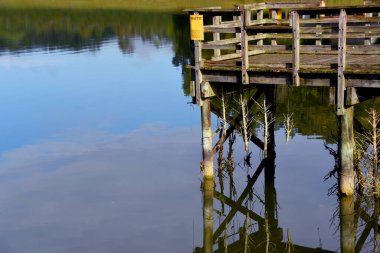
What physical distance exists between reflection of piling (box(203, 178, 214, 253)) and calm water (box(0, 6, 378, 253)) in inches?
5.9

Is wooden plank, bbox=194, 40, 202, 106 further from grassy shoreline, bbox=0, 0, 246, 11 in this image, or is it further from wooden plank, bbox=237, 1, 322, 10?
grassy shoreline, bbox=0, 0, 246, 11

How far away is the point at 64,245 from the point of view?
51.3 ft

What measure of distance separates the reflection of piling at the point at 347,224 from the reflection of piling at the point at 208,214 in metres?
2.91

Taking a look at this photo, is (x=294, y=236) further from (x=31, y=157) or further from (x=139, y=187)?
(x=31, y=157)

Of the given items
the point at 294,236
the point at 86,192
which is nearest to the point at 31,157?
the point at 86,192

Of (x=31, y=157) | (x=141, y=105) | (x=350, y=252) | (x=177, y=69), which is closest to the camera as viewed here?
(x=350, y=252)

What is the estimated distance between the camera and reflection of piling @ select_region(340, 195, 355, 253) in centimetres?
1503

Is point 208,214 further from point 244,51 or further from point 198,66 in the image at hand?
point 244,51

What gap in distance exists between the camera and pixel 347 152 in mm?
16000

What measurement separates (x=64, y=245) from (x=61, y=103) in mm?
17363

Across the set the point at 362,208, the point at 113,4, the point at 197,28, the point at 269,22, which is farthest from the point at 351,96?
the point at 113,4

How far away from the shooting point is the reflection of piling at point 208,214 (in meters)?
15.8

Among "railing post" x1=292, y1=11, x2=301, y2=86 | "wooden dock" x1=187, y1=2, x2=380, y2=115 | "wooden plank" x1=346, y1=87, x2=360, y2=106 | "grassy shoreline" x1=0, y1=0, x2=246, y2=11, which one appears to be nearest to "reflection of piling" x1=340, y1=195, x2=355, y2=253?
"wooden dock" x1=187, y1=2, x2=380, y2=115

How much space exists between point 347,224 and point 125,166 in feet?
25.4
